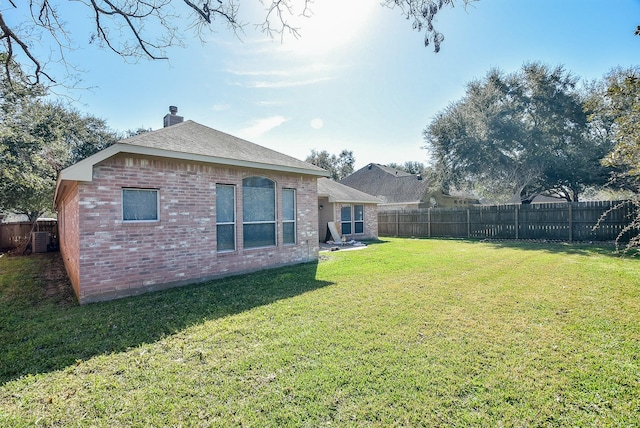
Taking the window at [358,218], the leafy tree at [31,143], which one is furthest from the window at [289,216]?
the window at [358,218]

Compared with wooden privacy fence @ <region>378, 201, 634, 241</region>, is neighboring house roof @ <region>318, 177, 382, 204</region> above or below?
above

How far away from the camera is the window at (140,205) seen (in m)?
6.12

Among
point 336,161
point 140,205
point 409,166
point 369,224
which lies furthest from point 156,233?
point 409,166

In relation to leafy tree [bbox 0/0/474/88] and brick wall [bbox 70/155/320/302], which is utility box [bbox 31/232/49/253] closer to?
leafy tree [bbox 0/0/474/88]

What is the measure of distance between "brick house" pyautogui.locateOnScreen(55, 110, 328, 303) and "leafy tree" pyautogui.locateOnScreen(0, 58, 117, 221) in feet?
13.1

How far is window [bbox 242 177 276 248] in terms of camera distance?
26.4ft

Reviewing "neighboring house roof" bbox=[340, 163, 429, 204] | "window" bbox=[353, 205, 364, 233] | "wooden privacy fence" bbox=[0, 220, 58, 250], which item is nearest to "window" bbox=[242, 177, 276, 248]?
"window" bbox=[353, 205, 364, 233]

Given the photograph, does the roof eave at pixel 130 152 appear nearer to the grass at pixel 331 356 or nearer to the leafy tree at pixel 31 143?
the grass at pixel 331 356

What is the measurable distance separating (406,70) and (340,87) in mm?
2554

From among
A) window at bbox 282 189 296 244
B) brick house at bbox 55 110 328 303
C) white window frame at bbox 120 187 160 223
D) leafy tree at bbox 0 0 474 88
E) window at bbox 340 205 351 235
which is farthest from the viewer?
window at bbox 340 205 351 235

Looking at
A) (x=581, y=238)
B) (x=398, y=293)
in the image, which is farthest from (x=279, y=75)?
(x=581, y=238)

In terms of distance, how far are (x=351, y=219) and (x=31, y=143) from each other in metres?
14.3

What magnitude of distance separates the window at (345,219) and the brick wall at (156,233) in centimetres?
859

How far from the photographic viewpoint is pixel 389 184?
28875 mm
